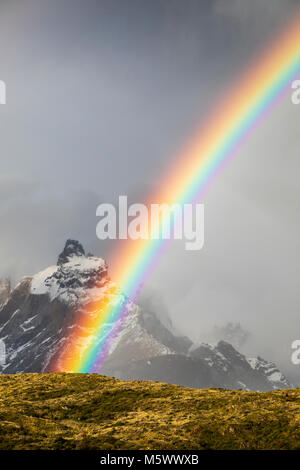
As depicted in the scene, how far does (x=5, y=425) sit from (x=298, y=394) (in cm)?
2003

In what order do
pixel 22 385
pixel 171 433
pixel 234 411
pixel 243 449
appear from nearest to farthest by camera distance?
pixel 243 449 < pixel 171 433 < pixel 234 411 < pixel 22 385

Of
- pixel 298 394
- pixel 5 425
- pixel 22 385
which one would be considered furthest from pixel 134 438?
pixel 22 385

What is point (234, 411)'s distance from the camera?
3353 cm

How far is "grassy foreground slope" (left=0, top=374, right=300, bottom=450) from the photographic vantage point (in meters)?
28.6

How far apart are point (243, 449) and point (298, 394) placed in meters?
11.1

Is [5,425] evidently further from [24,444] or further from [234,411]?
[234,411]

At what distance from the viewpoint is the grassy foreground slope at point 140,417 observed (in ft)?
93.9

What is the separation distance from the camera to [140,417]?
3369 cm
